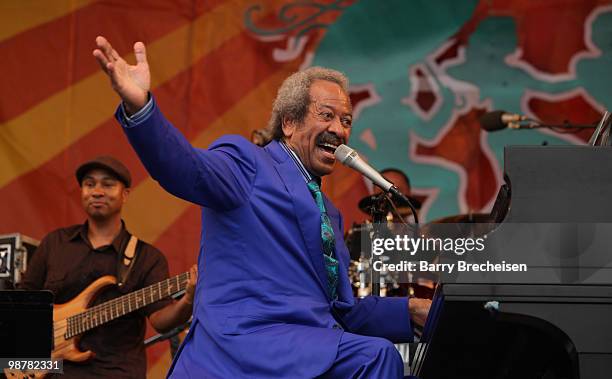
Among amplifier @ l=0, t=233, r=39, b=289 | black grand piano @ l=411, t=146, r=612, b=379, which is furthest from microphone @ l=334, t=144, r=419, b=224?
amplifier @ l=0, t=233, r=39, b=289

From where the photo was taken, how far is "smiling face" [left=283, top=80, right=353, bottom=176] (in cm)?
391

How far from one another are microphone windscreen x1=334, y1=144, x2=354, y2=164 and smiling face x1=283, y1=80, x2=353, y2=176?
191mm

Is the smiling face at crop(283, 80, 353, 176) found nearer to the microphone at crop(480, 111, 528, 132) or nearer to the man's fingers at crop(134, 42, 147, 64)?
the man's fingers at crop(134, 42, 147, 64)

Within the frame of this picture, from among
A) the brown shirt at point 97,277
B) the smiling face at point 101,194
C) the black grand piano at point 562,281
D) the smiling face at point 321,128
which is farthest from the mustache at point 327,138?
the smiling face at point 101,194

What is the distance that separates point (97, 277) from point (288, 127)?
2.16 metres

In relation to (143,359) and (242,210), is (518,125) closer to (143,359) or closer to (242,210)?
(143,359)

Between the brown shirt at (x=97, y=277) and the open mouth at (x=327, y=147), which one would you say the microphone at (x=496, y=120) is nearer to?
the brown shirt at (x=97, y=277)

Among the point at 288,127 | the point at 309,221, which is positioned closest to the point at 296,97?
the point at 288,127

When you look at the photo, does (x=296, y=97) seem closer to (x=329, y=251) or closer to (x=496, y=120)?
(x=329, y=251)

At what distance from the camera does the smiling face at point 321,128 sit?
3.91m

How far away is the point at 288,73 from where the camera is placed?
711 centimetres

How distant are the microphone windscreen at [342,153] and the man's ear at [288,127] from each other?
0.38 meters

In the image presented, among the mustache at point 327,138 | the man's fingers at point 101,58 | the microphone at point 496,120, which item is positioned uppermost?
the microphone at point 496,120

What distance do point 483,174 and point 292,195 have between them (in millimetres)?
3676
